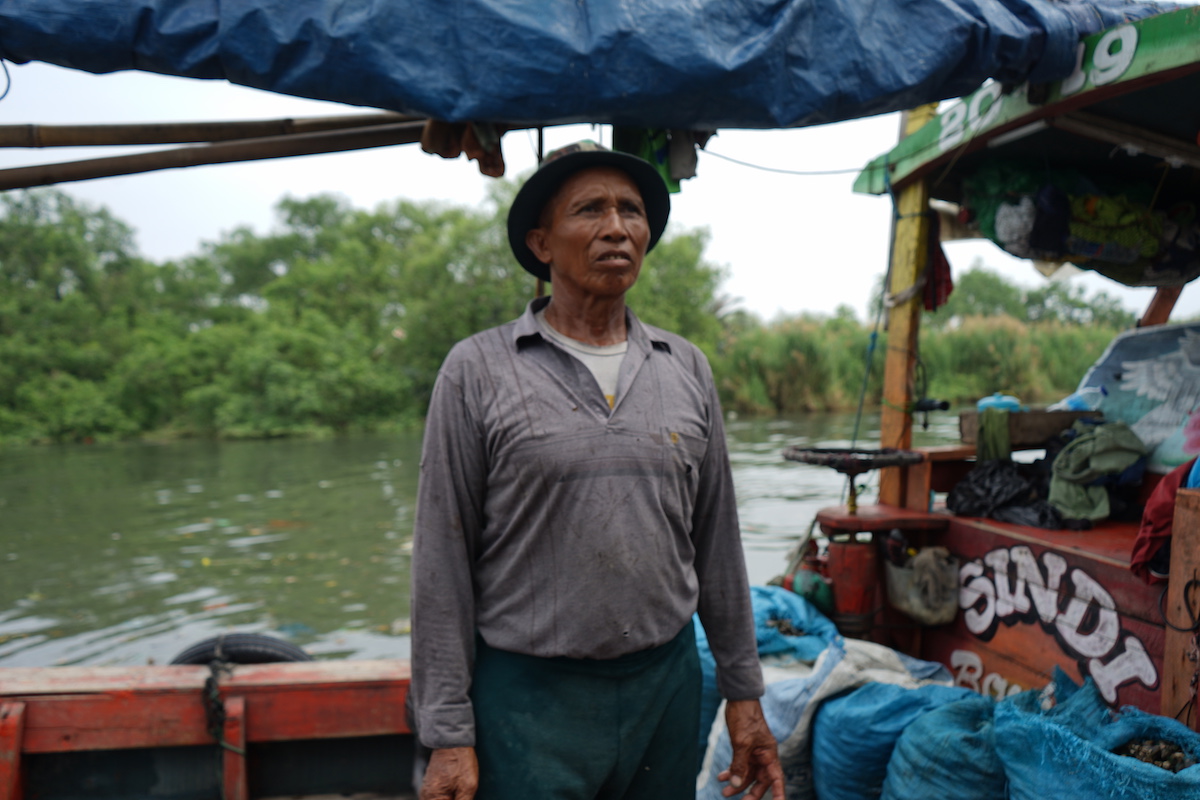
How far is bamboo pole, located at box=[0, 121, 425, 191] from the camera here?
2.23 metres

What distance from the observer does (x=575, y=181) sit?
5.49 feet

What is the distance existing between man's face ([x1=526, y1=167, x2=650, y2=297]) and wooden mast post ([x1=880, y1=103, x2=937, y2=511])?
269 cm

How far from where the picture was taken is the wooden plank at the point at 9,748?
2439mm

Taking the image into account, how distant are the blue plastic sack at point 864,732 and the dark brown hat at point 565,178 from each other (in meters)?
1.75

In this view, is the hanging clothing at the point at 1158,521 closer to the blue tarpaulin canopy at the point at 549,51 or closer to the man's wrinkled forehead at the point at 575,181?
the blue tarpaulin canopy at the point at 549,51

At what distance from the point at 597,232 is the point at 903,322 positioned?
2858mm

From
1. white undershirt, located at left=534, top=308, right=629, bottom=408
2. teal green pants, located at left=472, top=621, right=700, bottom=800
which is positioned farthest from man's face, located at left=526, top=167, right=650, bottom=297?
teal green pants, located at left=472, top=621, right=700, bottom=800

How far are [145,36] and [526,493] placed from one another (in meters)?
1.45

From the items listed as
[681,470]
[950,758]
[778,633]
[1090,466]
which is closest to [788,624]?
[778,633]

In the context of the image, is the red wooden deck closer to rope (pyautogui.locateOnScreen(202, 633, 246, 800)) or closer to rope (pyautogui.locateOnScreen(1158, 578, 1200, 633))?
rope (pyautogui.locateOnScreen(202, 633, 246, 800))

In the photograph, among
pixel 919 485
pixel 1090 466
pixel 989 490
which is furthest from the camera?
pixel 919 485

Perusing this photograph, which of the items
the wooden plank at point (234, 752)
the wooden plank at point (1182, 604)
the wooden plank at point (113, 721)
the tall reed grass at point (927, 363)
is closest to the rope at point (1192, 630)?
the wooden plank at point (1182, 604)

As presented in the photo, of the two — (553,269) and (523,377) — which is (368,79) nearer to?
(553,269)

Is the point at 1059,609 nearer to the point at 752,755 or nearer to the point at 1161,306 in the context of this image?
the point at 752,755
